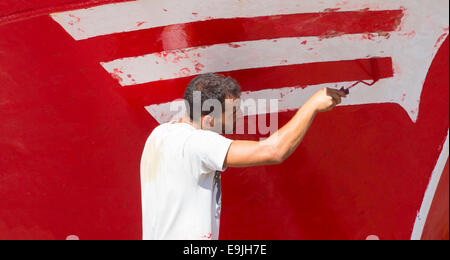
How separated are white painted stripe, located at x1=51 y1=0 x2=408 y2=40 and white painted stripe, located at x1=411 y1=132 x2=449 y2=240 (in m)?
0.71

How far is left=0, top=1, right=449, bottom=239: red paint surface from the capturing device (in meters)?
1.43

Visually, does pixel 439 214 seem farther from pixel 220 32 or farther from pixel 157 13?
pixel 157 13

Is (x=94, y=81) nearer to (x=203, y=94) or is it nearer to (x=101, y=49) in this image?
(x=101, y=49)

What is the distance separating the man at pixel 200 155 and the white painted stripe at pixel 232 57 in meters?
0.17

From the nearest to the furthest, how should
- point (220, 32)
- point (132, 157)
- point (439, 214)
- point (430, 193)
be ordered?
1. point (220, 32)
2. point (132, 157)
3. point (430, 193)
4. point (439, 214)

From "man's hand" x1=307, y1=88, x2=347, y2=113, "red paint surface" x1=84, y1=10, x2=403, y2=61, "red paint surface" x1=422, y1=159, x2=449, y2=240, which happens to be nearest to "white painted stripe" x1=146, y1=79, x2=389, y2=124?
"red paint surface" x1=84, y1=10, x2=403, y2=61

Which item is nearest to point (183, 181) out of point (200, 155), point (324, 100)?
point (200, 155)

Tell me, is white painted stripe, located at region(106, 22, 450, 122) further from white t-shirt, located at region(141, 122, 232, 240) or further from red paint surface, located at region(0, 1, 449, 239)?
white t-shirt, located at region(141, 122, 232, 240)

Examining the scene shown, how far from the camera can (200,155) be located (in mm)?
1216

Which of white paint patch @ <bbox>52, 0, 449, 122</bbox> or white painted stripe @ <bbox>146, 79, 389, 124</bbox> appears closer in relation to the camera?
white paint patch @ <bbox>52, 0, 449, 122</bbox>

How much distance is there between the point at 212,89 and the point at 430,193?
0.95 metres

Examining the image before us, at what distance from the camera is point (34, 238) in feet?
5.17
